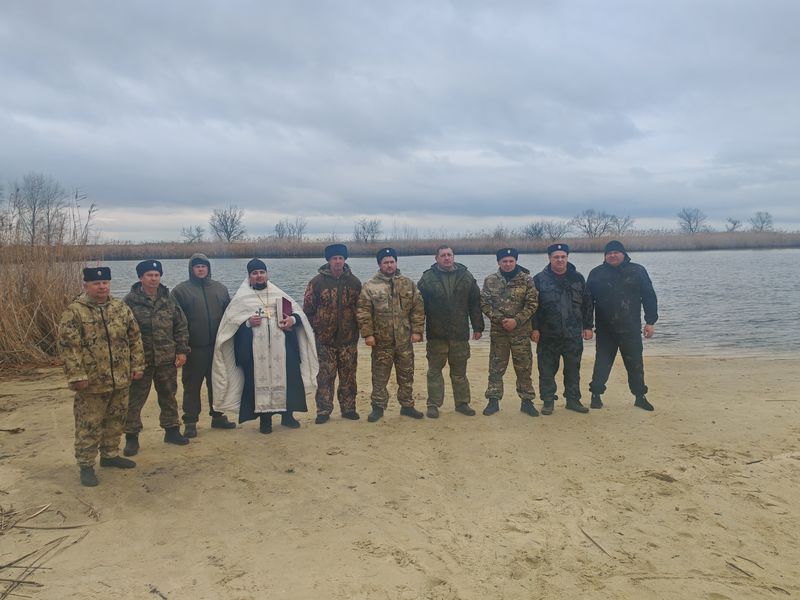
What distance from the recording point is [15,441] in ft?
19.5

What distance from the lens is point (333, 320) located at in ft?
20.6

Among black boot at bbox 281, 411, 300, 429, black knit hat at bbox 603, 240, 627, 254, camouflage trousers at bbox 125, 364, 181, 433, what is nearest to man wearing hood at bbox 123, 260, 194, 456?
camouflage trousers at bbox 125, 364, 181, 433

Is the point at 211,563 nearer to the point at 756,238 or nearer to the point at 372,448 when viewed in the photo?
the point at 372,448

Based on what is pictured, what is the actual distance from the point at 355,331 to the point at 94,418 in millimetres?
2675

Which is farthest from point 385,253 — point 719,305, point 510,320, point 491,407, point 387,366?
point 719,305

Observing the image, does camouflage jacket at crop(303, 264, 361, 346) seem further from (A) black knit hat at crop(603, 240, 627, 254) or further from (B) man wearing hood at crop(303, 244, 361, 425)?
(A) black knit hat at crop(603, 240, 627, 254)

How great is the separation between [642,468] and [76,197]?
31.7ft

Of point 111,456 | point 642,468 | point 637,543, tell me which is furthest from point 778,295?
point 111,456

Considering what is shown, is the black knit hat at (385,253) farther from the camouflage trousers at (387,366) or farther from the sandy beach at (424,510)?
the sandy beach at (424,510)

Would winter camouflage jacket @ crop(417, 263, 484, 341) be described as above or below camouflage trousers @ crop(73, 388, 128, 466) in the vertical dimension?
above

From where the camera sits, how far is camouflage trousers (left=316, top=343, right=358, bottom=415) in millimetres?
6367

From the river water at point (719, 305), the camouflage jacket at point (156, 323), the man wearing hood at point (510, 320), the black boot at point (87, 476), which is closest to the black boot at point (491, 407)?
the man wearing hood at point (510, 320)

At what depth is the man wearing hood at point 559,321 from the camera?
21.5ft

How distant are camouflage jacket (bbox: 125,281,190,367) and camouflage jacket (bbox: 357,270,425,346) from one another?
189cm
